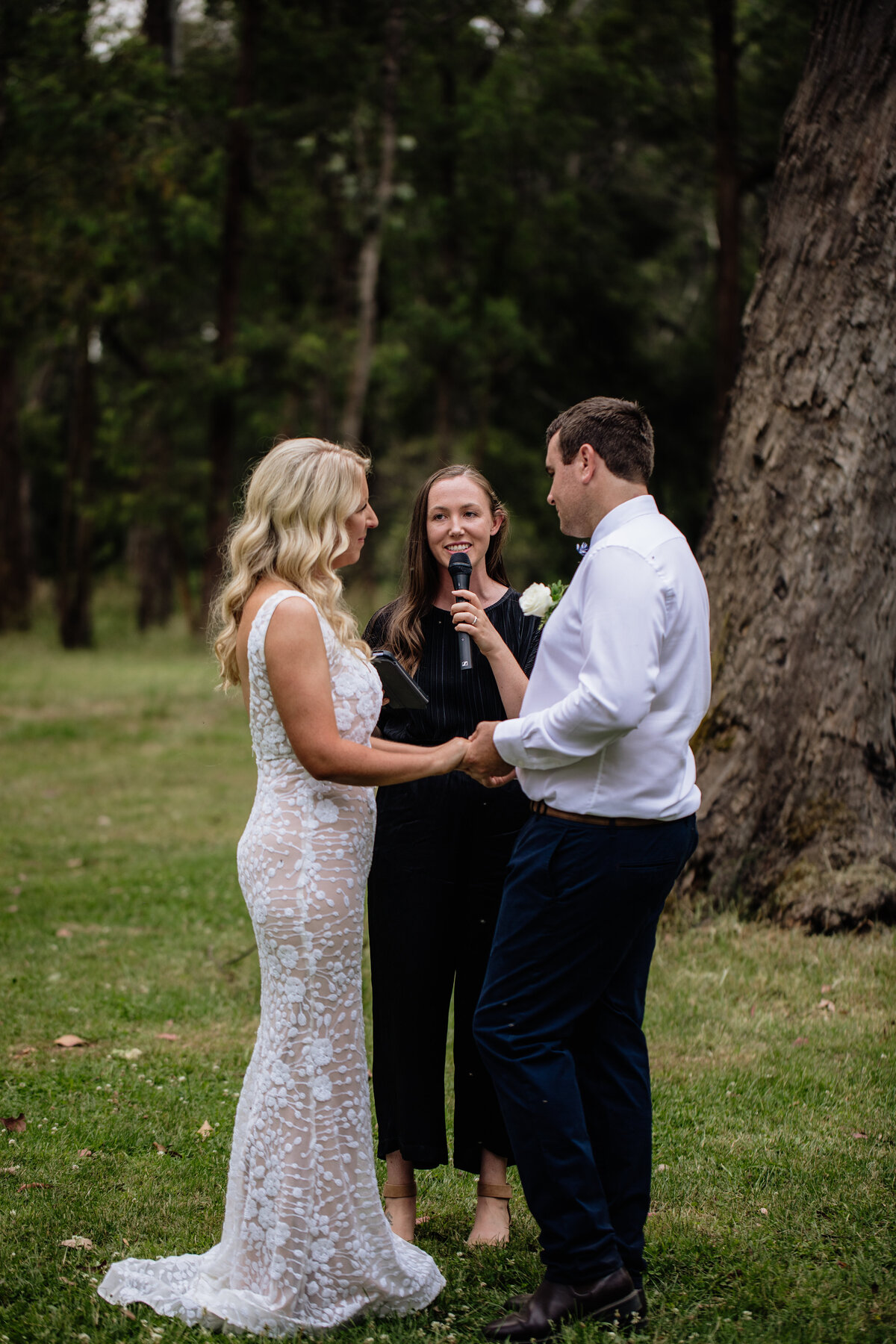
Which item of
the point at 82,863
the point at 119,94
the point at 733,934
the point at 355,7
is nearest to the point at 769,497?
the point at 733,934

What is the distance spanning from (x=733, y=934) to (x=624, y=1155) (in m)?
3.50

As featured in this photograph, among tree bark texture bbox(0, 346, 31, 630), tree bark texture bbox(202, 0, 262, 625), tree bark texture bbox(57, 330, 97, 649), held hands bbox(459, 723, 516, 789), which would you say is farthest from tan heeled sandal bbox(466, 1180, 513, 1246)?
tree bark texture bbox(0, 346, 31, 630)

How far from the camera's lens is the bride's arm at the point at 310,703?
10.9ft

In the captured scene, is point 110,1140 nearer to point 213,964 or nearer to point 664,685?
point 213,964

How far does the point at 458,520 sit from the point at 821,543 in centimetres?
340

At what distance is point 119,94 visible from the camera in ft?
51.8

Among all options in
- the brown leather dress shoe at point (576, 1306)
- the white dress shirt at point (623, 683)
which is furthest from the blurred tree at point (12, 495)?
the brown leather dress shoe at point (576, 1306)

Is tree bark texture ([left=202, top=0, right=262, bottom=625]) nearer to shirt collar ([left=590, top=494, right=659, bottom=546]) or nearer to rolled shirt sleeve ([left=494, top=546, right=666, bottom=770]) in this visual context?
shirt collar ([left=590, top=494, right=659, bottom=546])

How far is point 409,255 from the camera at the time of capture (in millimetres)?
29547

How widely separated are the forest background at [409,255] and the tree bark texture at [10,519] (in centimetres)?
8

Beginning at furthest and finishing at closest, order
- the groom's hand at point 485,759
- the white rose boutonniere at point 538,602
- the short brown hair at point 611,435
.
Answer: the white rose boutonniere at point 538,602, the groom's hand at point 485,759, the short brown hair at point 611,435

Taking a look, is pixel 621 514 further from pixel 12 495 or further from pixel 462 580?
pixel 12 495

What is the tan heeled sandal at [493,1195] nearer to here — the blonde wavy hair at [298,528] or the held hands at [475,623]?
the held hands at [475,623]

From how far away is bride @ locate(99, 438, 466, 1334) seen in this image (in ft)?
10.9
